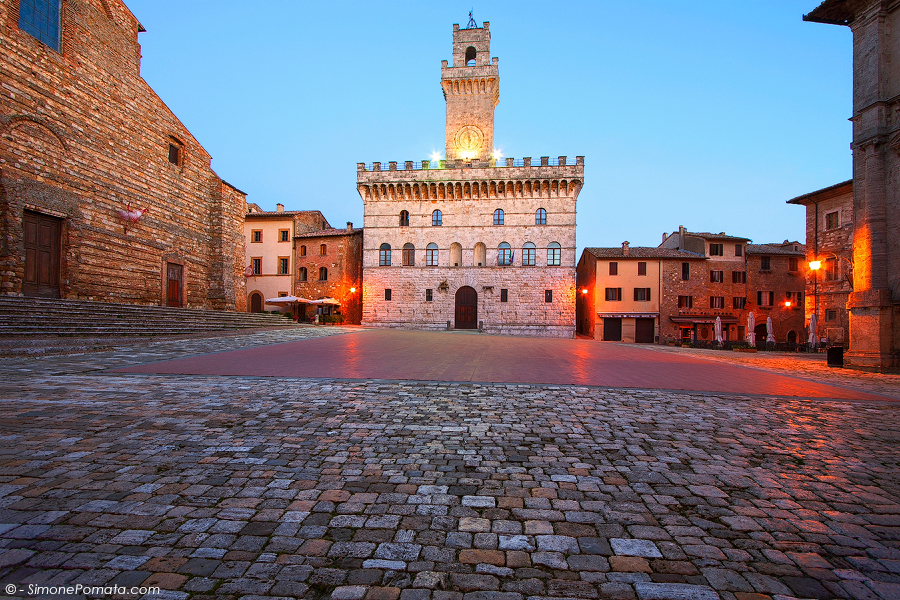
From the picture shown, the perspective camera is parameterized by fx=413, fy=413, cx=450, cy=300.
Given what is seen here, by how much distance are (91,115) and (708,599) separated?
78.6 ft

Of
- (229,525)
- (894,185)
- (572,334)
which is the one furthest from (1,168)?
(572,334)

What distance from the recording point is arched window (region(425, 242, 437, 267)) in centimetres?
3491

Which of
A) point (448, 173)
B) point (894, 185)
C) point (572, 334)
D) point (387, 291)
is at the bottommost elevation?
point (572, 334)

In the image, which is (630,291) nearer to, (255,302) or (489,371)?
(489,371)

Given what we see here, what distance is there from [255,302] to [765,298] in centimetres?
4538

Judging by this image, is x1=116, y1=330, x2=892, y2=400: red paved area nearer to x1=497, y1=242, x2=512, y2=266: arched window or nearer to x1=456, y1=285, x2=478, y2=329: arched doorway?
x1=456, y1=285, x2=478, y2=329: arched doorway

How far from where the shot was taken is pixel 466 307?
3447 centimetres

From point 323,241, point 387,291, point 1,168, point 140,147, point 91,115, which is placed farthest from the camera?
point 323,241

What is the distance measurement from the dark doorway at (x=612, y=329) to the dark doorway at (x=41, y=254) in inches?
1404

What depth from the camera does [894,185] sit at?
12.5m

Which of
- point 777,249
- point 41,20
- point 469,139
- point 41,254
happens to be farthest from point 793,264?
point 41,20

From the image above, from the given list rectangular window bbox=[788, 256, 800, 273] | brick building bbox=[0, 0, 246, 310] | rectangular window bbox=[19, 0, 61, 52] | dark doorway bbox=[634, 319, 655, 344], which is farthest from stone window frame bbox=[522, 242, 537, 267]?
rectangular window bbox=[19, 0, 61, 52]

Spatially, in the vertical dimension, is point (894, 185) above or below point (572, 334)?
above

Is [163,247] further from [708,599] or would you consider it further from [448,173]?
[708,599]
